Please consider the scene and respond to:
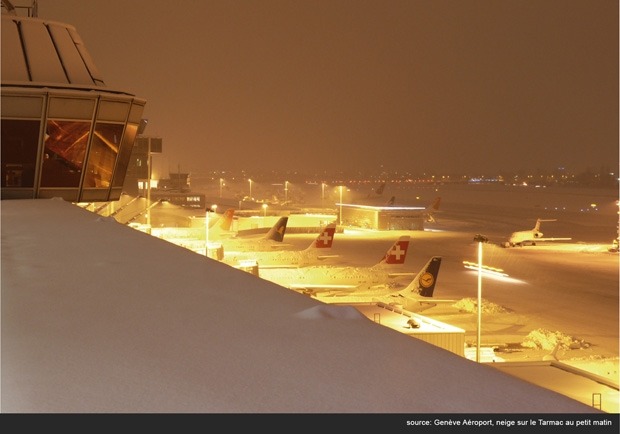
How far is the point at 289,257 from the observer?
132ft

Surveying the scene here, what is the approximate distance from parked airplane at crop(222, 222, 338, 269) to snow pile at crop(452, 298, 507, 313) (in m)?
10.7

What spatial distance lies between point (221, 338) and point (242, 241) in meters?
41.7

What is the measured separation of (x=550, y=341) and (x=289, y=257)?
19003 millimetres

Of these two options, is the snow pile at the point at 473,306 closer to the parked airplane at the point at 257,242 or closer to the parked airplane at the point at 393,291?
the parked airplane at the point at 393,291

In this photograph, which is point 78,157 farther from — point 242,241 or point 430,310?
point 242,241

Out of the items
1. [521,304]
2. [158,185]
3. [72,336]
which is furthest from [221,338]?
[158,185]

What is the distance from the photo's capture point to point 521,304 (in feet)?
104

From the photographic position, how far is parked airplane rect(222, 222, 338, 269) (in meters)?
38.5

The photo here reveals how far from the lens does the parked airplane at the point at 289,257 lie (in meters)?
38.5

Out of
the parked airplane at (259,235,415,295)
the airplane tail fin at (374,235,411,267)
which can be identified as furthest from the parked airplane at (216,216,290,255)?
the airplane tail fin at (374,235,411,267)

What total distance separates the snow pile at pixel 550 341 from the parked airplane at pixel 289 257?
52.2 ft

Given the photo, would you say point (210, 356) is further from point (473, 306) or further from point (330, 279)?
point (330, 279)

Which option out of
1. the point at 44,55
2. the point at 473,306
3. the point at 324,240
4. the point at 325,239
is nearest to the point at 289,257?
the point at 324,240

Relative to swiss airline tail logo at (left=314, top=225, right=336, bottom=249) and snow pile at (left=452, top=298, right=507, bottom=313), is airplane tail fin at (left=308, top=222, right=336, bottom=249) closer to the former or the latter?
swiss airline tail logo at (left=314, top=225, right=336, bottom=249)
